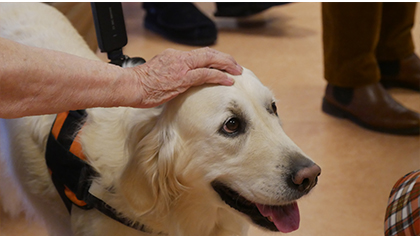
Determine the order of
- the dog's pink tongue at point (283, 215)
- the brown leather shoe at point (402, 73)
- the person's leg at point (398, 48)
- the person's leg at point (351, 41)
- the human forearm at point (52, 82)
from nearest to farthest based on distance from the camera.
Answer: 1. the human forearm at point (52, 82)
2. the dog's pink tongue at point (283, 215)
3. the person's leg at point (351, 41)
4. the person's leg at point (398, 48)
5. the brown leather shoe at point (402, 73)

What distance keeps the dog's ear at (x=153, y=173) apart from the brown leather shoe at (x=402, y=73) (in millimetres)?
2197

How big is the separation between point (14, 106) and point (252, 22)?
3742mm

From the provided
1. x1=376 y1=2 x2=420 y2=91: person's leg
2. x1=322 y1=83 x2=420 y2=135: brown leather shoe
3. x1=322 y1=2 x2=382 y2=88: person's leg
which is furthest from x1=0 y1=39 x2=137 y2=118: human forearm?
x1=376 y1=2 x2=420 y2=91: person's leg

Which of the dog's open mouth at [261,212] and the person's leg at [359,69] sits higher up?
the dog's open mouth at [261,212]

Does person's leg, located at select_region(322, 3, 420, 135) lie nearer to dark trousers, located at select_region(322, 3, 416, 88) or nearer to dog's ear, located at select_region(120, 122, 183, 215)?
dark trousers, located at select_region(322, 3, 416, 88)

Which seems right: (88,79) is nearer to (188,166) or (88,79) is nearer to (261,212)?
(188,166)

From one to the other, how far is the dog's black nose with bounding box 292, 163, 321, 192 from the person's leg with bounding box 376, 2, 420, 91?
6.63ft

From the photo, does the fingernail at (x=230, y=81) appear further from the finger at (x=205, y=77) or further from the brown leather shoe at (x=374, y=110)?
the brown leather shoe at (x=374, y=110)

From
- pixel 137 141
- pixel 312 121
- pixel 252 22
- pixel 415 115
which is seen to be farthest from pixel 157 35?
pixel 137 141

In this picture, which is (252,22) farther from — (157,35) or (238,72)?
(238,72)

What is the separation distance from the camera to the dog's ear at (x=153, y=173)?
48.6 inches

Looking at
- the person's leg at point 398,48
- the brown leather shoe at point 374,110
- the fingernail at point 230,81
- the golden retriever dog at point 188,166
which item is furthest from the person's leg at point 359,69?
the fingernail at point 230,81

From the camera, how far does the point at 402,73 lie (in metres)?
2.89

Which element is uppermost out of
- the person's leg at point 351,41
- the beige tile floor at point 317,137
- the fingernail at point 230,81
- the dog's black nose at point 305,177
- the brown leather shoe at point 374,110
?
the fingernail at point 230,81
